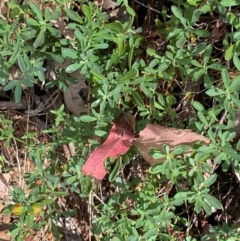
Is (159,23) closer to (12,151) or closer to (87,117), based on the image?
(87,117)

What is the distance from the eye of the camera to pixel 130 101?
220cm

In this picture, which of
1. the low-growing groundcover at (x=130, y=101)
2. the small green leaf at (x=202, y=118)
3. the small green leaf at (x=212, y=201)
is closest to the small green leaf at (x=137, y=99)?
the low-growing groundcover at (x=130, y=101)

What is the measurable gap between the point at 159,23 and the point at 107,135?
55 cm

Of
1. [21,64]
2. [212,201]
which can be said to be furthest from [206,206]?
[21,64]

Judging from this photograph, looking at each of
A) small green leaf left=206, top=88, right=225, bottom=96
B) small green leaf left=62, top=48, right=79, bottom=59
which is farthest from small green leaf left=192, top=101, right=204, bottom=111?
small green leaf left=62, top=48, right=79, bottom=59

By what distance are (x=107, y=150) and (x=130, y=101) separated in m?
0.24

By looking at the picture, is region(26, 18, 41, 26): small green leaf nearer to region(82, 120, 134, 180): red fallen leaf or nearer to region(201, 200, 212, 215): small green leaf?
region(82, 120, 134, 180): red fallen leaf

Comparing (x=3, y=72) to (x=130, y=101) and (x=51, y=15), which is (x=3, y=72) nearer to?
(x=51, y=15)

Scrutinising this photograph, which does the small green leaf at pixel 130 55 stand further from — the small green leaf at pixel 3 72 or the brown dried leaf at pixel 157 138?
the small green leaf at pixel 3 72

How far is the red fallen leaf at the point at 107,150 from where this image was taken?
2.12m

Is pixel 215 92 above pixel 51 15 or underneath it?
underneath

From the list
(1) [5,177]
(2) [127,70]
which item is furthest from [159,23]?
(1) [5,177]

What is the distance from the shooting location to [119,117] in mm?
2232

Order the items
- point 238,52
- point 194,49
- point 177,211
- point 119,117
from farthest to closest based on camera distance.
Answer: point 177,211 → point 119,117 → point 194,49 → point 238,52
